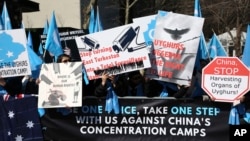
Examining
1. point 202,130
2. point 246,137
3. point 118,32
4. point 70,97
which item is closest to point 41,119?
point 70,97

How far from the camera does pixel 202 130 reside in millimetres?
7660

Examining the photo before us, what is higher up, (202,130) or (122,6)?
(122,6)

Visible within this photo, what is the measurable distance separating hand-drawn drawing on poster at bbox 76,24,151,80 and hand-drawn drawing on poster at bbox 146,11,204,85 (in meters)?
0.26

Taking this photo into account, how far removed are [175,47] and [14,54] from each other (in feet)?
8.24

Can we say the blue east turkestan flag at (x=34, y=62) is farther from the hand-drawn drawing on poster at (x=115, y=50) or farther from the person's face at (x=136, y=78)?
the person's face at (x=136, y=78)

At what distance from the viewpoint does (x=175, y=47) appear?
761 cm

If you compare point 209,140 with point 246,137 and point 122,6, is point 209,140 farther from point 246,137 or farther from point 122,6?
point 122,6

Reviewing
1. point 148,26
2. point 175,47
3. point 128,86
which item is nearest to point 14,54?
point 128,86

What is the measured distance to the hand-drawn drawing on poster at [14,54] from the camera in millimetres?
7832

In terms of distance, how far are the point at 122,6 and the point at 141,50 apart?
17592mm

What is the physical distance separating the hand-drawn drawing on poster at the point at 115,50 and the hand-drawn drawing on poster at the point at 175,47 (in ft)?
0.85

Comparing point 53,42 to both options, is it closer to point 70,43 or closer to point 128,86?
point 70,43

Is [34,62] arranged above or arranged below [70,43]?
below

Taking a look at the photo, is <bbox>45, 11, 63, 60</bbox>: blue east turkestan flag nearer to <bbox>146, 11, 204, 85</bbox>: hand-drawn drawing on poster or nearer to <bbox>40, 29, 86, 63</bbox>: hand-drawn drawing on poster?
<bbox>40, 29, 86, 63</bbox>: hand-drawn drawing on poster
